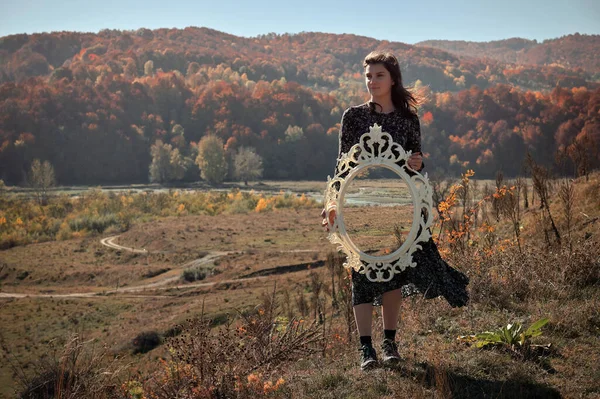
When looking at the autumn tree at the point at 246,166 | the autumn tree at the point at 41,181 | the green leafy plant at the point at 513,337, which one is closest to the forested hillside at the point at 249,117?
the autumn tree at the point at 246,166

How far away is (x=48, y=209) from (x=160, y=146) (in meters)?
26.1

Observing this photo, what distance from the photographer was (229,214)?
4800cm

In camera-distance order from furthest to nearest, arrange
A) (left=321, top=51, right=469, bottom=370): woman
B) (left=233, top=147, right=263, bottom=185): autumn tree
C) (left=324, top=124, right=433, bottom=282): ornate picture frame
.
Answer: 1. (left=233, top=147, right=263, bottom=185): autumn tree
2. (left=321, top=51, right=469, bottom=370): woman
3. (left=324, top=124, right=433, bottom=282): ornate picture frame

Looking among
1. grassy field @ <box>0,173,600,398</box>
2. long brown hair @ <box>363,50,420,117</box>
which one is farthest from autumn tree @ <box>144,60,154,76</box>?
long brown hair @ <box>363,50,420,117</box>

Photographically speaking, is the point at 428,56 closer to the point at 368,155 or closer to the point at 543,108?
the point at 543,108

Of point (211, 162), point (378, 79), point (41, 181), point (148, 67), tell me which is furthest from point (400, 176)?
point (148, 67)

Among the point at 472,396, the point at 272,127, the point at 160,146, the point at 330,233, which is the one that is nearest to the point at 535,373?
the point at 472,396

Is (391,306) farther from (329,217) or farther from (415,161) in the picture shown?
(415,161)

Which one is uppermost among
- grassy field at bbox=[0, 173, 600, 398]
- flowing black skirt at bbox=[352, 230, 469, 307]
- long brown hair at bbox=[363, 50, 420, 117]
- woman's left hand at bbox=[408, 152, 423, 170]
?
long brown hair at bbox=[363, 50, 420, 117]

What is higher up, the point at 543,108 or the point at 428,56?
the point at 428,56

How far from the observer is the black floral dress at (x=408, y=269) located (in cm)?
396

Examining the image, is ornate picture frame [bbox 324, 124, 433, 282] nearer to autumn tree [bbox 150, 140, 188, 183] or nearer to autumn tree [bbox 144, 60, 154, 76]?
autumn tree [bbox 150, 140, 188, 183]

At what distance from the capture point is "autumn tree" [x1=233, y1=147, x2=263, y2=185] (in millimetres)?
73500

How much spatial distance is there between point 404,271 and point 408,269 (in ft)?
0.12
